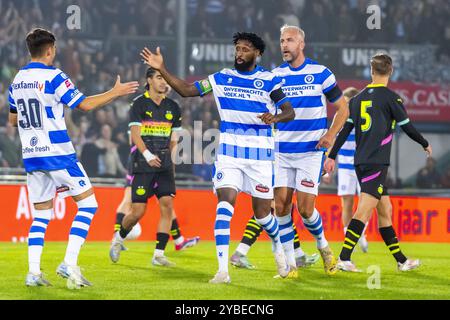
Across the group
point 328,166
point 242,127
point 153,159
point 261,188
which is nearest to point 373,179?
point 328,166

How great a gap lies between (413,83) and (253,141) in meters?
13.8

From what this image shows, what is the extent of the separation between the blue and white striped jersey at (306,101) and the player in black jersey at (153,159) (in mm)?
1775

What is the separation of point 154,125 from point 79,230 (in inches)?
116

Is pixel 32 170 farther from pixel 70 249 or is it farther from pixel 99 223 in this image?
pixel 99 223

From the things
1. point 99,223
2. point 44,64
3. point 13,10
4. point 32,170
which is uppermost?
point 13,10

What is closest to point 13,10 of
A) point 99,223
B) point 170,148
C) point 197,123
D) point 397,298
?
point 197,123

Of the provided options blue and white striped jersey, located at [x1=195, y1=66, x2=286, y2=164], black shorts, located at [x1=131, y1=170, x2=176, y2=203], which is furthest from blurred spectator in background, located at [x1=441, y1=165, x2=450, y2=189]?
blue and white striped jersey, located at [x1=195, y1=66, x2=286, y2=164]

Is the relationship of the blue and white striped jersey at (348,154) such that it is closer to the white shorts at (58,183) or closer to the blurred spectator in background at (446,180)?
the white shorts at (58,183)

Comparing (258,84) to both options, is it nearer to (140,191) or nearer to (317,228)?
Answer: (317,228)

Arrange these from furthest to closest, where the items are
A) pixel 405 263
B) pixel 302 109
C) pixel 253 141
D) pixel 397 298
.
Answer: pixel 405 263 < pixel 302 109 < pixel 253 141 < pixel 397 298

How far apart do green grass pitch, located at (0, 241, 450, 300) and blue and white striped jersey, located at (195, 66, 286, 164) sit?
1191 millimetres

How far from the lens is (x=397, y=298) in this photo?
793 cm

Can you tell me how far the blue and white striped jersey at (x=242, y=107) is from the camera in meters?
8.66

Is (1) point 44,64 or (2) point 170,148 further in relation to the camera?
(2) point 170,148
